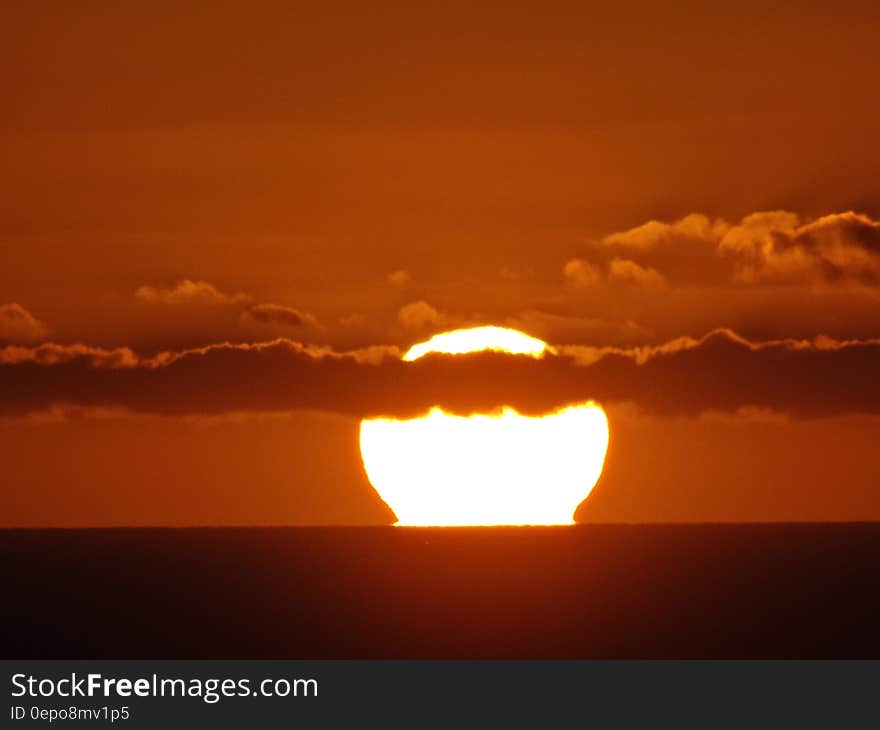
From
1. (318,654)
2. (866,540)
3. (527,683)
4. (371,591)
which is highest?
(866,540)

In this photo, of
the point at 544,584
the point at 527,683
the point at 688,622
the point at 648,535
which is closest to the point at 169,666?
the point at 527,683

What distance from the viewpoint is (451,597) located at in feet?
167

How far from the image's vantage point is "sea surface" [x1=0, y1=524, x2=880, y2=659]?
44.3 meters

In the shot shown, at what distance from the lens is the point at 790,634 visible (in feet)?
149

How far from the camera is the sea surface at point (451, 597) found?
145 ft

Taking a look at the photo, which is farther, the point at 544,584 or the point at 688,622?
the point at 544,584

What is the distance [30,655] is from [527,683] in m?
10.5

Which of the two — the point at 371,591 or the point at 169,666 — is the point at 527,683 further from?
the point at 371,591

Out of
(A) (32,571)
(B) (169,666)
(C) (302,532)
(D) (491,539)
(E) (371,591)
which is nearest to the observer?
(B) (169,666)

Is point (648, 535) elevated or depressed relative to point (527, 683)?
elevated

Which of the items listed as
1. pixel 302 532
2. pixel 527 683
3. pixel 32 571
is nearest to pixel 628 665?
pixel 527 683

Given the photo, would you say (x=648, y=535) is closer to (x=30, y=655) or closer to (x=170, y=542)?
(x=170, y=542)

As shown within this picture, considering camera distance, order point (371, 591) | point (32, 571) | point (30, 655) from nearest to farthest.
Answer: point (30, 655), point (371, 591), point (32, 571)

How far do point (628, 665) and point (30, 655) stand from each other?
451 inches
